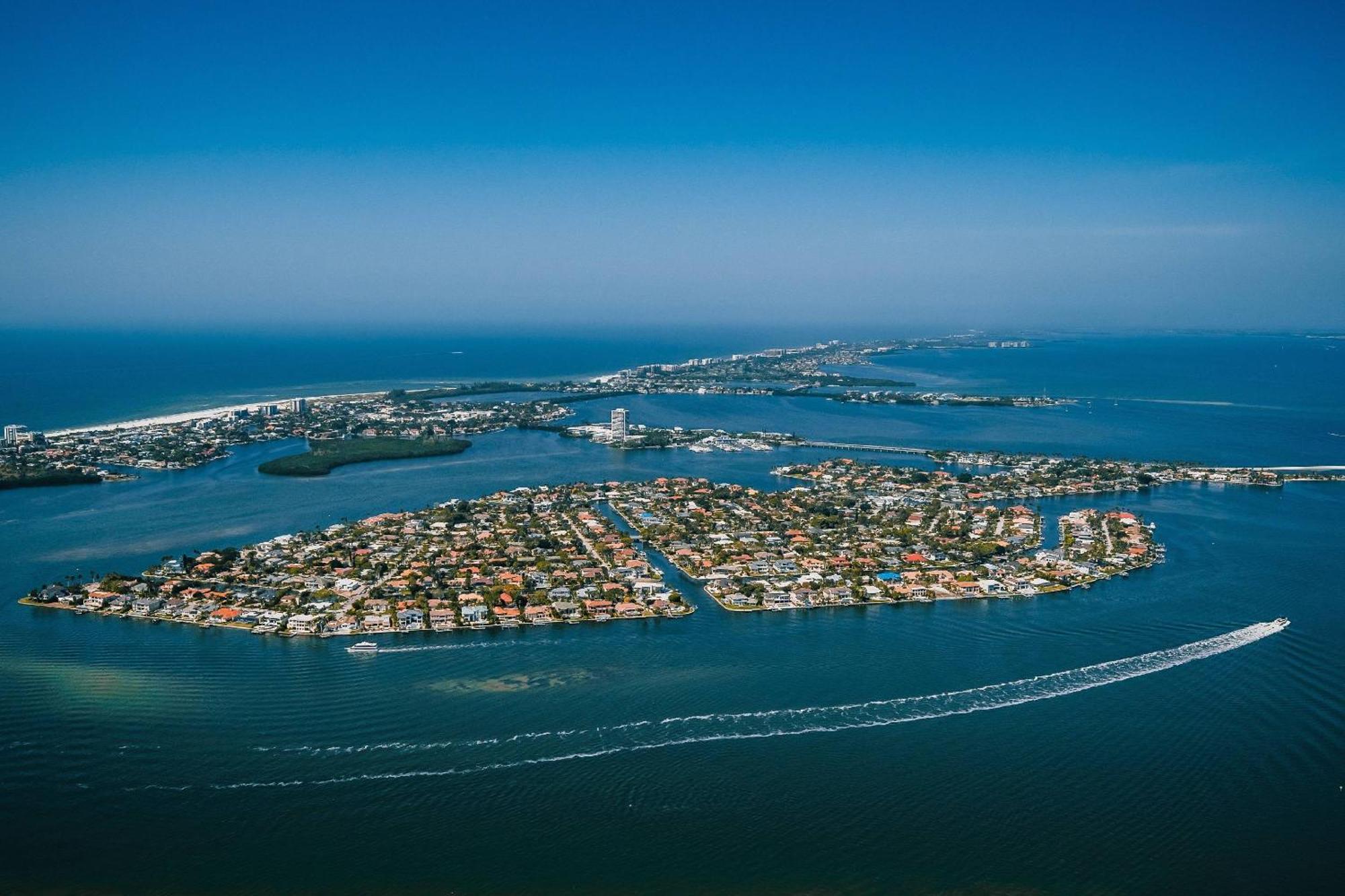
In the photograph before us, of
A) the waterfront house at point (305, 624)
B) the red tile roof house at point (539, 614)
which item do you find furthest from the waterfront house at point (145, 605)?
the red tile roof house at point (539, 614)

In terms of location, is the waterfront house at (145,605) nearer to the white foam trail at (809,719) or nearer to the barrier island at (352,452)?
the white foam trail at (809,719)

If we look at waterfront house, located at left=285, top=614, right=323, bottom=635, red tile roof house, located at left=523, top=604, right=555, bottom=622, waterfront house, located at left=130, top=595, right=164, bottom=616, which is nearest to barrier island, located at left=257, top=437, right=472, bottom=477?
waterfront house, located at left=130, top=595, right=164, bottom=616

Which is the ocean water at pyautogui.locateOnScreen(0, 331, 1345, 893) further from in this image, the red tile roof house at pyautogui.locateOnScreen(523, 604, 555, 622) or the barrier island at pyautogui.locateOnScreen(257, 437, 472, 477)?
the barrier island at pyautogui.locateOnScreen(257, 437, 472, 477)

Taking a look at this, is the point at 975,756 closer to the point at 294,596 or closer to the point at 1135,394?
the point at 294,596

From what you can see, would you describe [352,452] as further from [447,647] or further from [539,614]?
[447,647]

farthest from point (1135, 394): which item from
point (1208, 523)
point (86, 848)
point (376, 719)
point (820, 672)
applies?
point (86, 848)

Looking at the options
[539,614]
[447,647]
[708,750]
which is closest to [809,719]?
[708,750]
